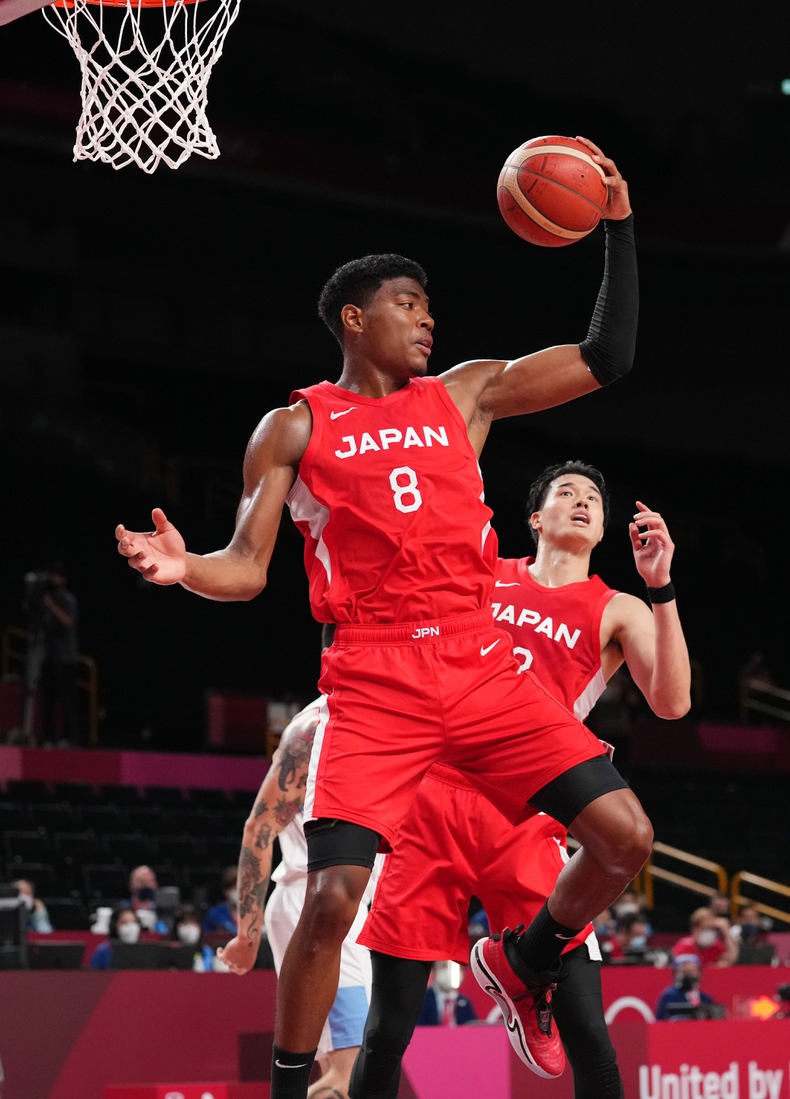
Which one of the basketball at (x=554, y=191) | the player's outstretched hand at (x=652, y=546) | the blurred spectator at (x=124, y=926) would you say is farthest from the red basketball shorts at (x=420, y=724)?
the blurred spectator at (x=124, y=926)

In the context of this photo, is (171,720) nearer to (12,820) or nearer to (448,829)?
(12,820)

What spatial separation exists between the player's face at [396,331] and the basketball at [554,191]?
42 cm

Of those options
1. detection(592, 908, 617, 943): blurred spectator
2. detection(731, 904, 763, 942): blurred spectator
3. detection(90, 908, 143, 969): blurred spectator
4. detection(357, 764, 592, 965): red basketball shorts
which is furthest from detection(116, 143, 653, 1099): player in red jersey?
detection(731, 904, 763, 942): blurred spectator

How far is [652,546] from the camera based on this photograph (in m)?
4.39

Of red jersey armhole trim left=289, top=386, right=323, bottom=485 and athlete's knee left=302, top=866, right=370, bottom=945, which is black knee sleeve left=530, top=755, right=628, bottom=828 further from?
red jersey armhole trim left=289, top=386, right=323, bottom=485

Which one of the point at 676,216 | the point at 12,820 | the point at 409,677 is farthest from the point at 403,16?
the point at 409,677

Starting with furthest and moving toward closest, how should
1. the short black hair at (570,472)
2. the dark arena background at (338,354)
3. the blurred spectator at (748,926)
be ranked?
the dark arena background at (338,354) → the blurred spectator at (748,926) → the short black hair at (570,472)

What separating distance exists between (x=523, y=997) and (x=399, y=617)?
1191mm

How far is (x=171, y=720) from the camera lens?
58.4 feet

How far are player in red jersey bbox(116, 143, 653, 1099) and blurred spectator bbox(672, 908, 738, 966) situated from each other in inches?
286

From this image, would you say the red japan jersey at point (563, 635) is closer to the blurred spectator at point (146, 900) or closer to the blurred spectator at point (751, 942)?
the blurred spectator at point (146, 900)

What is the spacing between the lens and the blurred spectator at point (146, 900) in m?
10.9

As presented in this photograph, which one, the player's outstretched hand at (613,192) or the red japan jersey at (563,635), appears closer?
the player's outstretched hand at (613,192)

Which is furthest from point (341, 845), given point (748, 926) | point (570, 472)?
point (748, 926)
